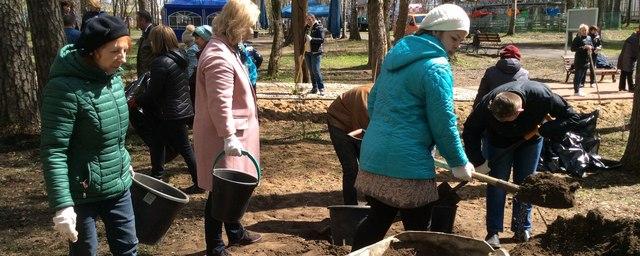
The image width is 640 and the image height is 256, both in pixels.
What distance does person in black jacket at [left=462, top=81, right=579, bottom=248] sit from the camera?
428 cm

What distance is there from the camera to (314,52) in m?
12.2

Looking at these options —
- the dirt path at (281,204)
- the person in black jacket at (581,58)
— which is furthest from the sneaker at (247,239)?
the person in black jacket at (581,58)

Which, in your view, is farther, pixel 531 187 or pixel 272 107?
pixel 272 107

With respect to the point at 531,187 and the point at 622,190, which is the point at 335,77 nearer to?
the point at 622,190

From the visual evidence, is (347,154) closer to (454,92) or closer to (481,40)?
(454,92)

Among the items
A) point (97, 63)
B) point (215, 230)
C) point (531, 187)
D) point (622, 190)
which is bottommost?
point (622, 190)

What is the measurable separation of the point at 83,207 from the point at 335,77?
13.8 metres

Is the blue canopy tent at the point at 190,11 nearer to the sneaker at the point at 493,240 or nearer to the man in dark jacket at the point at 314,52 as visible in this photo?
the man in dark jacket at the point at 314,52

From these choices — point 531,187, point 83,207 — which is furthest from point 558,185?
point 83,207

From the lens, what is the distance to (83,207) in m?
2.96

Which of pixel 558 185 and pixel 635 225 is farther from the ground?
pixel 558 185

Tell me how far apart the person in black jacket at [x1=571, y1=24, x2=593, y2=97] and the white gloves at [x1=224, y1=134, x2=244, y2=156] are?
983 cm

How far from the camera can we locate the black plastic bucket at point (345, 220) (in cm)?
438

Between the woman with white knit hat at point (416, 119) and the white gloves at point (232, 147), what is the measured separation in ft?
2.44
